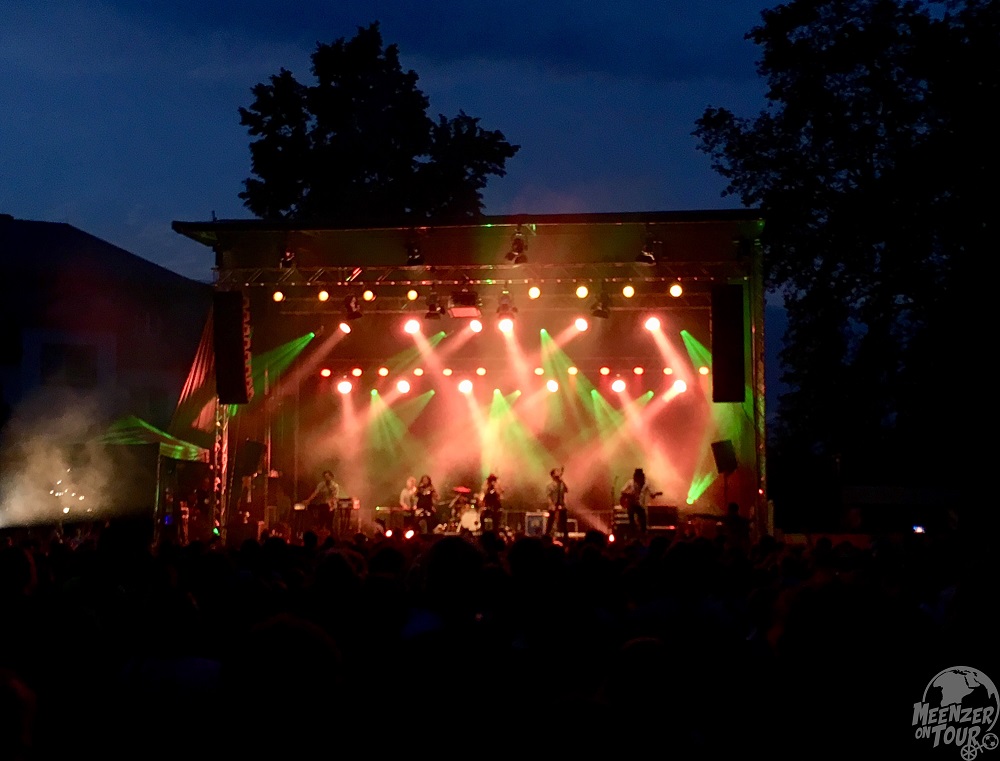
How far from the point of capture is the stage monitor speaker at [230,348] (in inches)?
640

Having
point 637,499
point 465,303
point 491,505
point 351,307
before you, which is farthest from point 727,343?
point 491,505

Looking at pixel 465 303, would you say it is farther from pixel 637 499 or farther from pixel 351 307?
pixel 637 499

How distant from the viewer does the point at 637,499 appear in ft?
62.8

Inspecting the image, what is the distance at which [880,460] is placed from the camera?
24609 mm

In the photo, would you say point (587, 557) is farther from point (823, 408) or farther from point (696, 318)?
point (823, 408)

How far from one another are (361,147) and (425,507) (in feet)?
54.0

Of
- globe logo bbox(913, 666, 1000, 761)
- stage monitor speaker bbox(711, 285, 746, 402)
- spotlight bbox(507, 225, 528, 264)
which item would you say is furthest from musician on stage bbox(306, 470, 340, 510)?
globe logo bbox(913, 666, 1000, 761)

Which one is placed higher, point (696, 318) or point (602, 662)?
point (696, 318)

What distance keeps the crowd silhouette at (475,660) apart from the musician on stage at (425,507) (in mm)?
14724

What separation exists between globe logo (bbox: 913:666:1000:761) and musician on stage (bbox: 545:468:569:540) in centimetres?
1620

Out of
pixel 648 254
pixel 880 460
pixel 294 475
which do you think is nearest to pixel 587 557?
pixel 648 254

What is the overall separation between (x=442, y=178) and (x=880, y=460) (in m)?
16.2

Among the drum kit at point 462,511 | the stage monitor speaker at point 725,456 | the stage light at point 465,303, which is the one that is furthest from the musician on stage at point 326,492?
the stage monitor speaker at point 725,456

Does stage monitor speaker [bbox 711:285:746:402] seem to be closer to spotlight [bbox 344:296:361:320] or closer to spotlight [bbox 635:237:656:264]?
spotlight [bbox 635:237:656:264]
